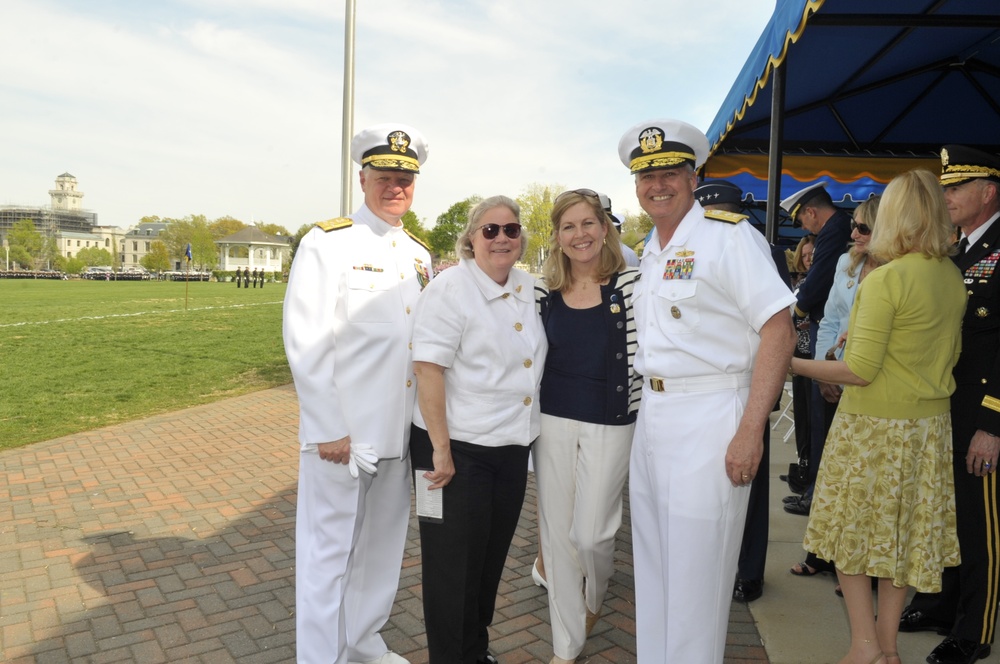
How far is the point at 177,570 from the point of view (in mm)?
4191

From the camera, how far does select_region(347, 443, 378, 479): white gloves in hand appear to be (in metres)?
2.82

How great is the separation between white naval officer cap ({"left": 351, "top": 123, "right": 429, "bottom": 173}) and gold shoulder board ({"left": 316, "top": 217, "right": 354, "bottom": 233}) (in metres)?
0.26

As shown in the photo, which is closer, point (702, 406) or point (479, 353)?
point (702, 406)

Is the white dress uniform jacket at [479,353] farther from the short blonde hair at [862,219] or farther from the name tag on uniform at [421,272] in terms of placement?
the short blonde hair at [862,219]

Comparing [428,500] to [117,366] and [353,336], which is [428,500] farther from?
[117,366]

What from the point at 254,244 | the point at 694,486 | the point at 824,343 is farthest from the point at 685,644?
the point at 254,244

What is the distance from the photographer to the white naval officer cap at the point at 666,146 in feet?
8.83

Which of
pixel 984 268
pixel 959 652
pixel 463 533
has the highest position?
pixel 984 268

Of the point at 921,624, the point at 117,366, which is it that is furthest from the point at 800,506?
the point at 117,366

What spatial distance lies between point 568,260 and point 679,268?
1.99 ft

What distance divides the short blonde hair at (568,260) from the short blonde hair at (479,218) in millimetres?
220

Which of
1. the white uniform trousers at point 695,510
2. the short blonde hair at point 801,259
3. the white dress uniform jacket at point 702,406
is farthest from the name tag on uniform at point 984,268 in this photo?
the short blonde hair at point 801,259

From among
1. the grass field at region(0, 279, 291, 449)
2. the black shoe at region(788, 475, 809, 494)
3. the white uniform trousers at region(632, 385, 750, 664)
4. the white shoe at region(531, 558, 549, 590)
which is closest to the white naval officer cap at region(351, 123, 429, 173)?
the white uniform trousers at region(632, 385, 750, 664)

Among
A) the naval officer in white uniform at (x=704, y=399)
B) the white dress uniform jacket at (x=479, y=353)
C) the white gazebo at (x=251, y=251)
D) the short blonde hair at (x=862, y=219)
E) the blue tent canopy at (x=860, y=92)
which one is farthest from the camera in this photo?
the white gazebo at (x=251, y=251)
